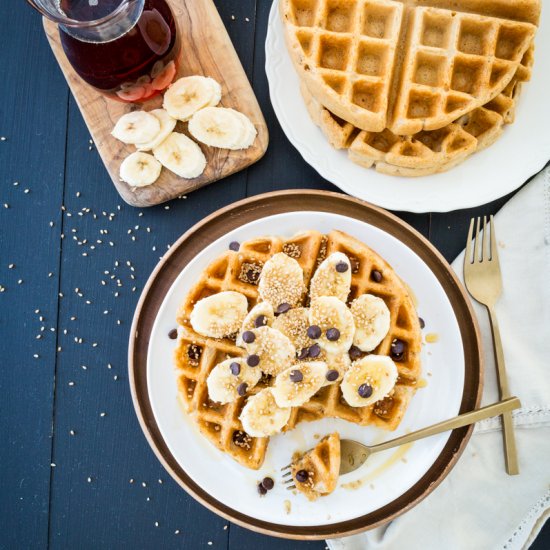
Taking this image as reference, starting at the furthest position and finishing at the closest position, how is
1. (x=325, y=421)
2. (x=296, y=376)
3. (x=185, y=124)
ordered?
(x=185, y=124) → (x=325, y=421) → (x=296, y=376)

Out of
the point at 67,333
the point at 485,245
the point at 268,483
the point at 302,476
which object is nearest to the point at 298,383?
the point at 302,476

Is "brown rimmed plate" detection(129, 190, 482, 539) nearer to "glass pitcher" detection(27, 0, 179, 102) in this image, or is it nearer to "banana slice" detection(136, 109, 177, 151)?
"banana slice" detection(136, 109, 177, 151)

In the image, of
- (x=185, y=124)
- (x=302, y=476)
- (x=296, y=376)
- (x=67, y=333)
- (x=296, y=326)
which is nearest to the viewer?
(x=296, y=376)

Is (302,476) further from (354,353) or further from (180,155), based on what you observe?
(180,155)

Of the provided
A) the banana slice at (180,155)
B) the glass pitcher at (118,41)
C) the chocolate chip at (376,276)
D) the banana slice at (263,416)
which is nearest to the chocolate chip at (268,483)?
the banana slice at (263,416)

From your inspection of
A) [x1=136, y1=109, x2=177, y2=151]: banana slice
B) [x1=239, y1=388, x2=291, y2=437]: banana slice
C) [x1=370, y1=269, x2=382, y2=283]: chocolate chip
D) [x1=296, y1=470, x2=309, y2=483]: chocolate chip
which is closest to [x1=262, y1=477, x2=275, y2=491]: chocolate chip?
[x1=296, y1=470, x2=309, y2=483]: chocolate chip

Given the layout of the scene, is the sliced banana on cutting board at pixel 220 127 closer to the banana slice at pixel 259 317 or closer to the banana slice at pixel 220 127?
the banana slice at pixel 220 127
